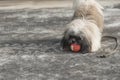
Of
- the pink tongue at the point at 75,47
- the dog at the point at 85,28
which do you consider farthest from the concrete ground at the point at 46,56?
the dog at the point at 85,28

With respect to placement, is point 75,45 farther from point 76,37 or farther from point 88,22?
point 88,22

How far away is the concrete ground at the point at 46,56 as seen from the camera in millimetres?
6273

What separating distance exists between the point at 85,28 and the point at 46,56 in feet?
2.85

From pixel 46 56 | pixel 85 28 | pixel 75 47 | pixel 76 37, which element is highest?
pixel 85 28

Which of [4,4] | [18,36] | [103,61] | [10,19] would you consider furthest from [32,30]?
[4,4]

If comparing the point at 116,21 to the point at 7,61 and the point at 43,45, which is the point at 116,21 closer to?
the point at 43,45

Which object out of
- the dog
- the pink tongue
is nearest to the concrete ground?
the pink tongue

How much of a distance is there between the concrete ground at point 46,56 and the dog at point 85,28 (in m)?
0.20

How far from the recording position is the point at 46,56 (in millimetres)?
7203

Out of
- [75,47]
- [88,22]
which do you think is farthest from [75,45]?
[88,22]

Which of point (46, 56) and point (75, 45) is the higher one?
point (75, 45)

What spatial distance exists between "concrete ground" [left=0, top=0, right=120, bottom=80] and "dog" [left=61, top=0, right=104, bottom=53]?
0.64 ft

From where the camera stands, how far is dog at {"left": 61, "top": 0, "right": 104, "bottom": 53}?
688 cm

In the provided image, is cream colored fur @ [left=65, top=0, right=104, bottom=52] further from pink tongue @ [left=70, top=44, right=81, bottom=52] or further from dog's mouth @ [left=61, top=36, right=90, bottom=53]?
pink tongue @ [left=70, top=44, right=81, bottom=52]
